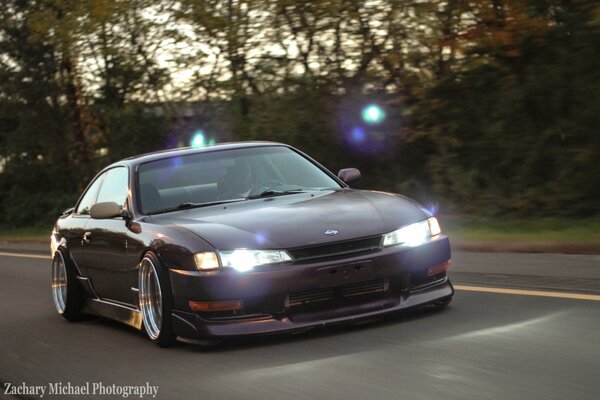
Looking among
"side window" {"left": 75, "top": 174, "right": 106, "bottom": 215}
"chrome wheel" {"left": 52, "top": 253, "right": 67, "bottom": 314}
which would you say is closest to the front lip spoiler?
"chrome wheel" {"left": 52, "top": 253, "right": 67, "bottom": 314}

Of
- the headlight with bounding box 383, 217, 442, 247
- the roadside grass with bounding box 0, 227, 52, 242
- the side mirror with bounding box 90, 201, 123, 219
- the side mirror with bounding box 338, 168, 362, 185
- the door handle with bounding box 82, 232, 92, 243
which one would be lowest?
the roadside grass with bounding box 0, 227, 52, 242

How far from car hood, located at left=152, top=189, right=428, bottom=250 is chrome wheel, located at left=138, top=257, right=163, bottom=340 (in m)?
0.34

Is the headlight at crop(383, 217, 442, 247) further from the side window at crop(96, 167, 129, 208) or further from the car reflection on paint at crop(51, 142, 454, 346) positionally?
the side window at crop(96, 167, 129, 208)

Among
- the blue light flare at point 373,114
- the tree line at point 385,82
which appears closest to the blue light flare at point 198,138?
the tree line at point 385,82

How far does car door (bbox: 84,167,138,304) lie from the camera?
791 centimetres

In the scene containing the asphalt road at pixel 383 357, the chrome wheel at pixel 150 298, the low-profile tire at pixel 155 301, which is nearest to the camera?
the asphalt road at pixel 383 357

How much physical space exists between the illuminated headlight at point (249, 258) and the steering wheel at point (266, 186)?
1447 millimetres

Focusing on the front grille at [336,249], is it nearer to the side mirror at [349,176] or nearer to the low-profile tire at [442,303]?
the low-profile tire at [442,303]

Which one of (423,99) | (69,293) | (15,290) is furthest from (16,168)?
(69,293)

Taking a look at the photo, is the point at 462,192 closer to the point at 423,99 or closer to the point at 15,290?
the point at 423,99

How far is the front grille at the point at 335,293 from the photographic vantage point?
21.8 ft

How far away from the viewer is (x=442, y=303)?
7480 millimetres

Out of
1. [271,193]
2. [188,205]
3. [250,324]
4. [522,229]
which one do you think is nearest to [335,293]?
[250,324]

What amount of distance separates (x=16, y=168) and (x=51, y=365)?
31.3m
